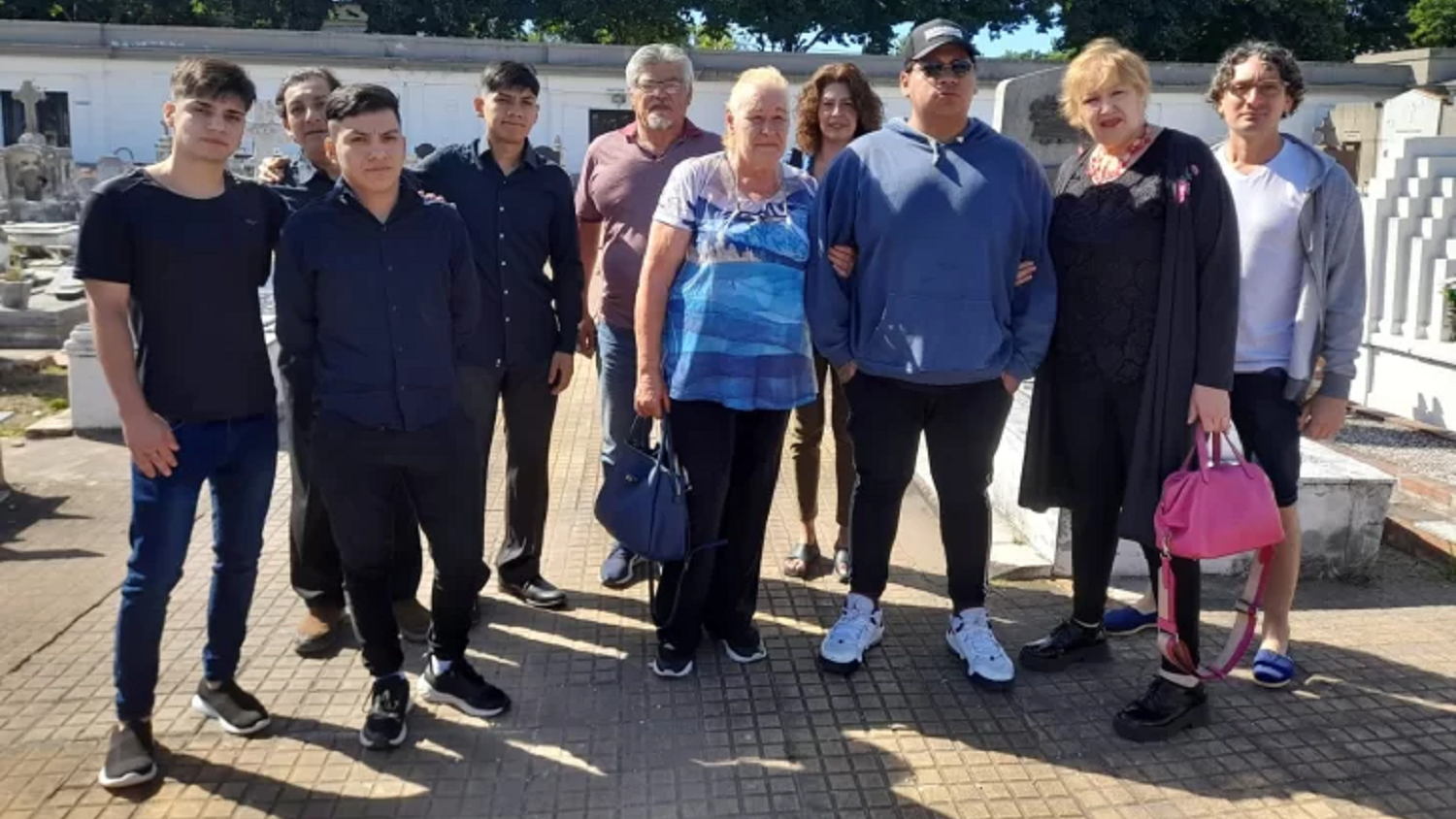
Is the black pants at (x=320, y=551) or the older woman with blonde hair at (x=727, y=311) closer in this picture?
the older woman with blonde hair at (x=727, y=311)

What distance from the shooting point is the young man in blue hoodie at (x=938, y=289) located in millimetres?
3350

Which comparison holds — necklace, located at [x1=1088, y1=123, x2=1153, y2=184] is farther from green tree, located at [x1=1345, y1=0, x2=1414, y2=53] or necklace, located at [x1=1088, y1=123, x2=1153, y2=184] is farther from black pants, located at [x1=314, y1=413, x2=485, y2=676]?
green tree, located at [x1=1345, y1=0, x2=1414, y2=53]

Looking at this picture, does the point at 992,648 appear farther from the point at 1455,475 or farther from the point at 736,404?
the point at 1455,475

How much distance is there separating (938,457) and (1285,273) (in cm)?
118

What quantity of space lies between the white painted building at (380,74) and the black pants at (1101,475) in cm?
2655

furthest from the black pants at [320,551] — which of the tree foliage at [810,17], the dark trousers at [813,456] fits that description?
the tree foliage at [810,17]

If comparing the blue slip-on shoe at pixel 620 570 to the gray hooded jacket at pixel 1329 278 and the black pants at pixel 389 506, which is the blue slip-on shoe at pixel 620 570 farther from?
the gray hooded jacket at pixel 1329 278

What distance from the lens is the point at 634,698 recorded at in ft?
11.6

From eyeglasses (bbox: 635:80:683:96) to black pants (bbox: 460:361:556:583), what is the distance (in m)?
1.04

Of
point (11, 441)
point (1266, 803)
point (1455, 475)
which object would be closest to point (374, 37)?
point (11, 441)

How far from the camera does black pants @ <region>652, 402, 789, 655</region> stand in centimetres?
352

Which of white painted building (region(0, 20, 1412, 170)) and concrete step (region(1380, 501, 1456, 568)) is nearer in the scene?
concrete step (region(1380, 501, 1456, 568))

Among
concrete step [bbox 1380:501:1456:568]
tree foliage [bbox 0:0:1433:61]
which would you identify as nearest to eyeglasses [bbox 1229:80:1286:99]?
concrete step [bbox 1380:501:1456:568]

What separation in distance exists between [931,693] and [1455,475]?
444 centimetres
